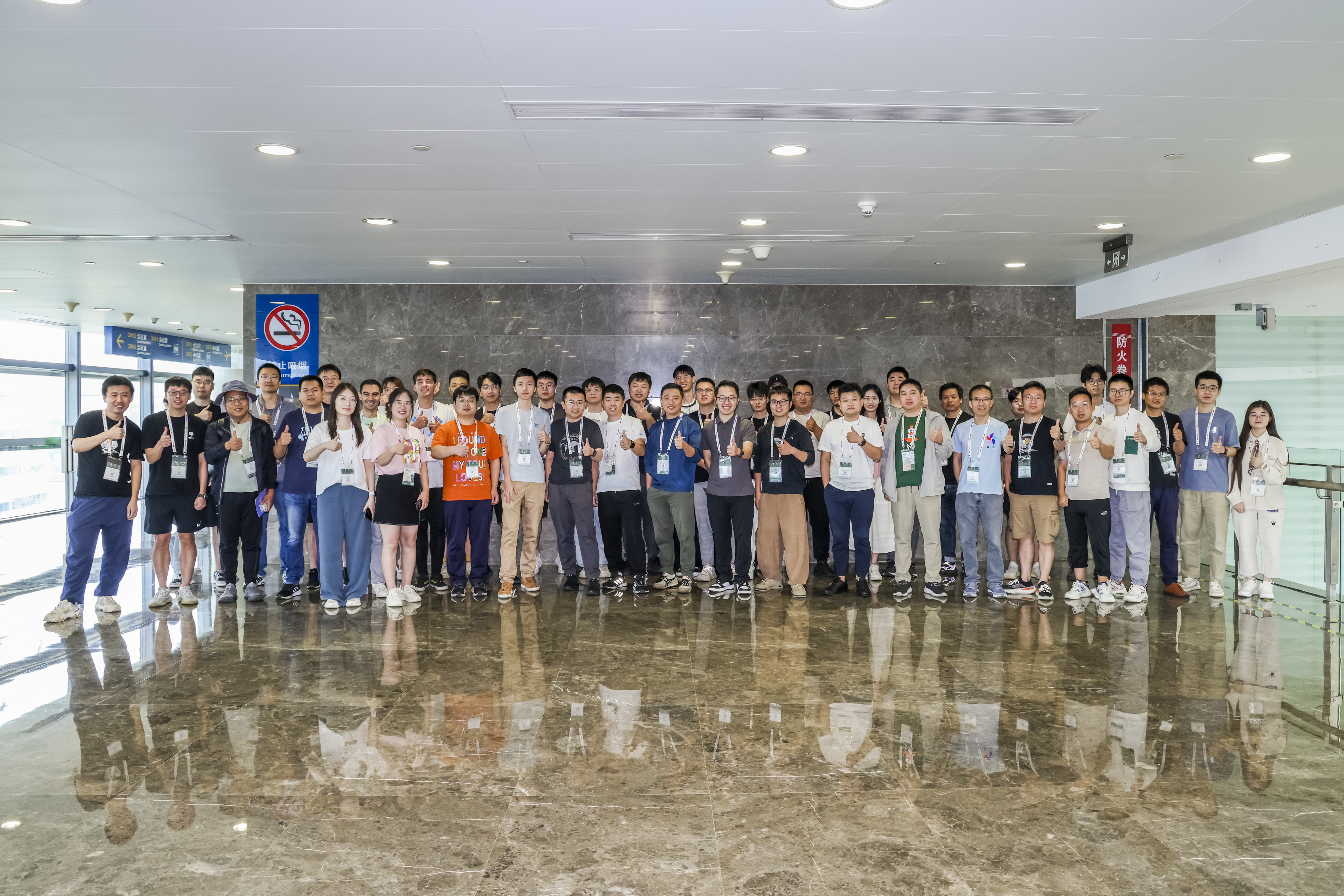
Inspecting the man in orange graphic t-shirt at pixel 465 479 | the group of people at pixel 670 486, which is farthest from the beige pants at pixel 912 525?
the man in orange graphic t-shirt at pixel 465 479

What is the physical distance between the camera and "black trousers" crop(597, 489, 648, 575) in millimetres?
7387

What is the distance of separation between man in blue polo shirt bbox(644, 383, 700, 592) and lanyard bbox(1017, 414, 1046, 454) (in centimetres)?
252

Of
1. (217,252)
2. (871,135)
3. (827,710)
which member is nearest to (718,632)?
(827,710)

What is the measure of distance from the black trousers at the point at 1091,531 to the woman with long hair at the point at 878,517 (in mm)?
1402

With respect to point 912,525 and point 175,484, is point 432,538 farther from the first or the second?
point 912,525

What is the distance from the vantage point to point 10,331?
1455 centimetres

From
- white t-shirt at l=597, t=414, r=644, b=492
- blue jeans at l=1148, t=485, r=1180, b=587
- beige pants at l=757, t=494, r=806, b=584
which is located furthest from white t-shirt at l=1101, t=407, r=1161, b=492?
white t-shirt at l=597, t=414, r=644, b=492

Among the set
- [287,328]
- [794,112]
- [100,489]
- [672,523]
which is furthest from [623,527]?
[287,328]

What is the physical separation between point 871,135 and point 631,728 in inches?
130

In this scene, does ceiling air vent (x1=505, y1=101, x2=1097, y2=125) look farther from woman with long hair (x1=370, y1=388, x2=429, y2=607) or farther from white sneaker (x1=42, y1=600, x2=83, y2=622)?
white sneaker (x1=42, y1=600, x2=83, y2=622)

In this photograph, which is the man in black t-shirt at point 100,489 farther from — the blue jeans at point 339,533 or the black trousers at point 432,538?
the black trousers at point 432,538

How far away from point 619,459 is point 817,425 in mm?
1838

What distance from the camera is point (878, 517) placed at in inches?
313

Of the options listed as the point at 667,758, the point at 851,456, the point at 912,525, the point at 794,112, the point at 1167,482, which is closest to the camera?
the point at 667,758
